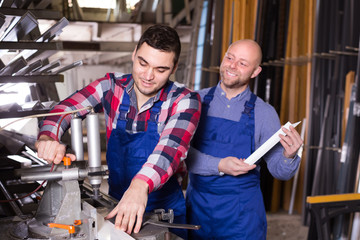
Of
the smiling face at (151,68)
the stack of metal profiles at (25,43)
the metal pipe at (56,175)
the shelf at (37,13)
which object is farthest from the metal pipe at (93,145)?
the shelf at (37,13)

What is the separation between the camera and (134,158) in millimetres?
1754

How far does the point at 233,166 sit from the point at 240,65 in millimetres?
584

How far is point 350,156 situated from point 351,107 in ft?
1.35

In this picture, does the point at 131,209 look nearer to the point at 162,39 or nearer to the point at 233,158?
the point at 162,39

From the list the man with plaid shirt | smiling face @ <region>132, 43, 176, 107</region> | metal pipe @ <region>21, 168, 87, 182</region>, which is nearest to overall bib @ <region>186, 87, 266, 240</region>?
the man with plaid shirt

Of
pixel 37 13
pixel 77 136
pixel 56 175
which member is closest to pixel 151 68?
pixel 77 136

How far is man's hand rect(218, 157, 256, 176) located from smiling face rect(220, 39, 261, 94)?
1.42 feet

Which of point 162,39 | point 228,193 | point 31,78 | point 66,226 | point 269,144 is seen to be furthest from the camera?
point 228,193

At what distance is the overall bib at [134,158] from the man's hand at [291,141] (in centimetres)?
58

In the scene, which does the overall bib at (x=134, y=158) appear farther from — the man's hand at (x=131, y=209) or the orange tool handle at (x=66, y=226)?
the orange tool handle at (x=66, y=226)

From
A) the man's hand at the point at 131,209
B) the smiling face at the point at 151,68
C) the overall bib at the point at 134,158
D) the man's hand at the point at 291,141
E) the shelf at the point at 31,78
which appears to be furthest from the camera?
the man's hand at the point at 291,141

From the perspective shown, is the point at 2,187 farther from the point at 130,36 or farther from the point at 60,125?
the point at 130,36

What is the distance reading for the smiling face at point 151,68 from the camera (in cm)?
157

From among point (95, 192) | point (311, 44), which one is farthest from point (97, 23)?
point (95, 192)
